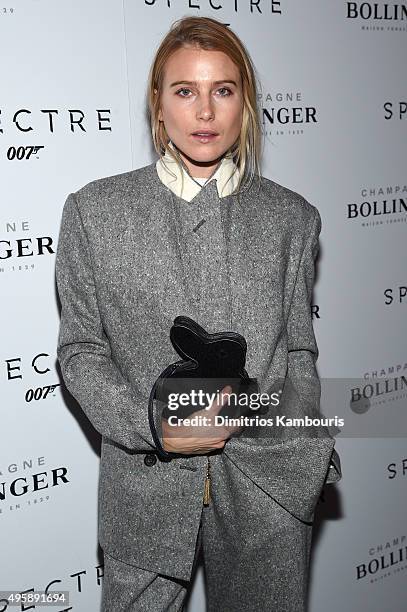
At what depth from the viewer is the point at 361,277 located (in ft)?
6.35

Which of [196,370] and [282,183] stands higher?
[282,183]

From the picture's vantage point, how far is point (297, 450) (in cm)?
122

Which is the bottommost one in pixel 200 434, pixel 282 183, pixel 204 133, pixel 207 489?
pixel 207 489

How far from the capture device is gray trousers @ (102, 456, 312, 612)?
4.06ft

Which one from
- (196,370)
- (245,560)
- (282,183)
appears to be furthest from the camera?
(282,183)

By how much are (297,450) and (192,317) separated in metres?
0.26

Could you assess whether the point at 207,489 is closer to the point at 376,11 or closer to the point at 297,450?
the point at 297,450

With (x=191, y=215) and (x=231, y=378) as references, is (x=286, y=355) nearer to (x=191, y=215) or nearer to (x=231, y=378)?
(x=231, y=378)

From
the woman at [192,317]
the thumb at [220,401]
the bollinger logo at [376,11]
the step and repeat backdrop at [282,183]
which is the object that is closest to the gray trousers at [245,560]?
the woman at [192,317]

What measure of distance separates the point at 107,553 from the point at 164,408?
0.28m

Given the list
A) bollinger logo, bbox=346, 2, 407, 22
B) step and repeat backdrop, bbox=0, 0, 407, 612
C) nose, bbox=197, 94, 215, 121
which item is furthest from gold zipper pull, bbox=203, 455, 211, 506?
bollinger logo, bbox=346, 2, 407, 22

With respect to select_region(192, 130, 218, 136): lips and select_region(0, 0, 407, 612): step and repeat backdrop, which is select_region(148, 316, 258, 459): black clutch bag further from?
select_region(0, 0, 407, 612): step and repeat backdrop

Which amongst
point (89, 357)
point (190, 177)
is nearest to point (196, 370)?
point (89, 357)

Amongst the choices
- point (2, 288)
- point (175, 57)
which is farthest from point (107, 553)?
point (175, 57)
